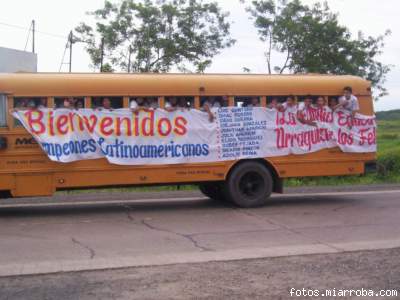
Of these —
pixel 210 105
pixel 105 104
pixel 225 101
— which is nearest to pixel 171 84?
pixel 210 105

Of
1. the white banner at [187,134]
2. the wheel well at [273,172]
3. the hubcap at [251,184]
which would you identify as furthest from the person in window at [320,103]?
the hubcap at [251,184]

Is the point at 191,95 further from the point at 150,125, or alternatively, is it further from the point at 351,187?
the point at 351,187

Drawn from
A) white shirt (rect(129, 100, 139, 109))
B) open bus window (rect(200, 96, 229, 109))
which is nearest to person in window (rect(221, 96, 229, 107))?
open bus window (rect(200, 96, 229, 109))

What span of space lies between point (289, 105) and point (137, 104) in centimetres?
311

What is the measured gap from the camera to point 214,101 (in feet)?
39.1

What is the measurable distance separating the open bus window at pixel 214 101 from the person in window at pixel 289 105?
118 cm

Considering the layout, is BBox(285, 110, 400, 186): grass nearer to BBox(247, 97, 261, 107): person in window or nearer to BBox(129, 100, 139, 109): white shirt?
BBox(247, 97, 261, 107): person in window

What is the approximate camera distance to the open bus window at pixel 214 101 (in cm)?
1187

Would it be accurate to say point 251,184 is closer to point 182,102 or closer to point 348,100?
point 182,102

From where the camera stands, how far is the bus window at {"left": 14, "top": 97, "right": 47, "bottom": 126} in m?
10.8

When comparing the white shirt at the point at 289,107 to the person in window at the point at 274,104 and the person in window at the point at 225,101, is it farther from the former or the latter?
the person in window at the point at 225,101

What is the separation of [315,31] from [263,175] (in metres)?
19.2

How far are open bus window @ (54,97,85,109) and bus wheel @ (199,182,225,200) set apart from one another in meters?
3.19

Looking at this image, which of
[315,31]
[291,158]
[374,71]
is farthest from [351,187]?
[374,71]
